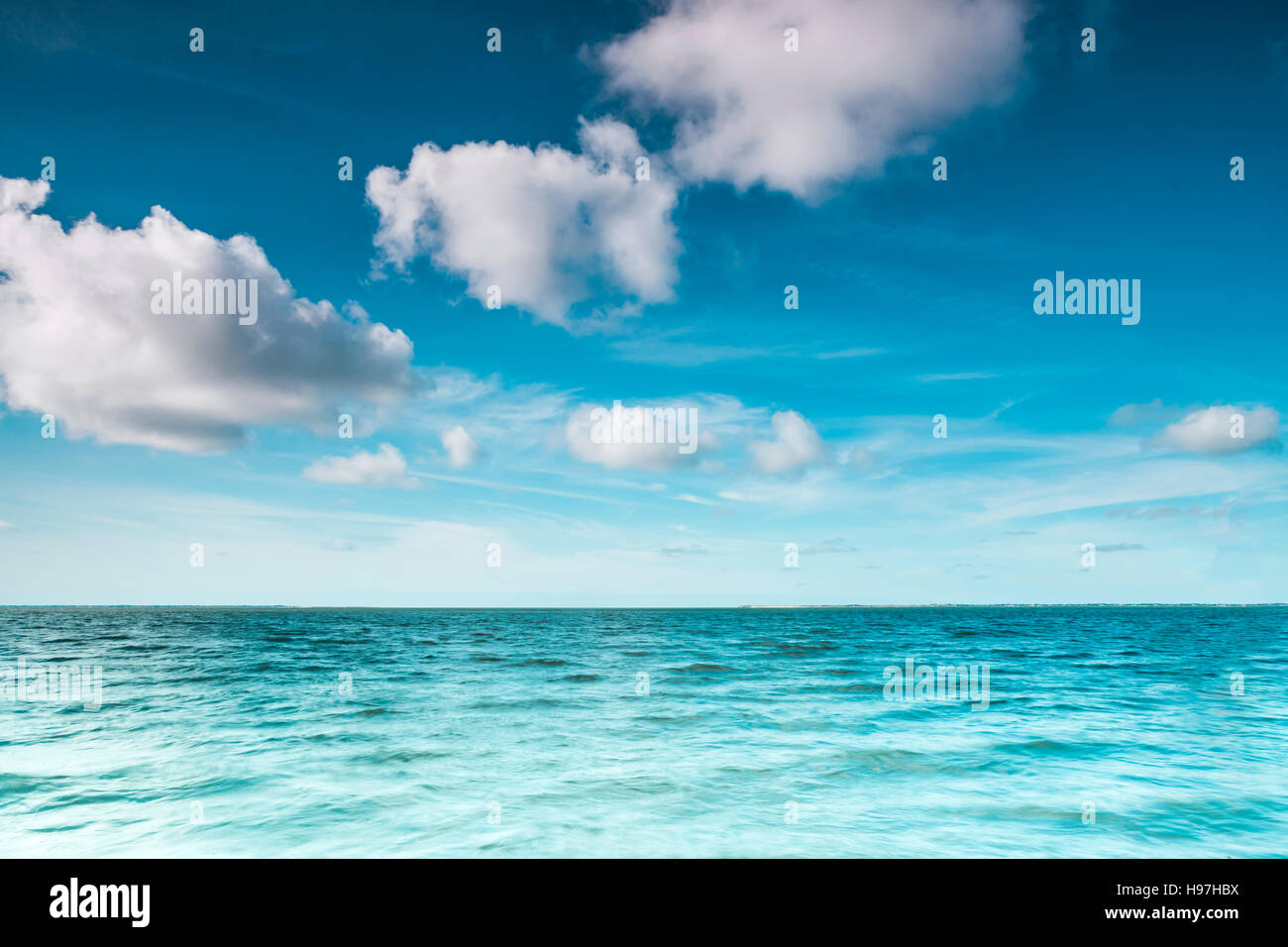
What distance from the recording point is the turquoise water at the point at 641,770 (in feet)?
31.0

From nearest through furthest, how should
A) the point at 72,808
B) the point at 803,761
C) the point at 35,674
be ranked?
the point at 72,808 < the point at 803,761 < the point at 35,674

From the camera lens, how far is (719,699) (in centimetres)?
2109

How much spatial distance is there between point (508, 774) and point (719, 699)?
1030cm

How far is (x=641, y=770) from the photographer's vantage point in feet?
41.6

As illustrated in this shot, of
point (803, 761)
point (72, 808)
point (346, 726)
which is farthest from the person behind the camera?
point (346, 726)

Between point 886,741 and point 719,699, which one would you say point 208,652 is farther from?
point 886,741

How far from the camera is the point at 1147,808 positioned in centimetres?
1056

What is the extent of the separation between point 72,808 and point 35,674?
25.2 m

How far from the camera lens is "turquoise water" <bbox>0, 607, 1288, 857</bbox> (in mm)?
9438

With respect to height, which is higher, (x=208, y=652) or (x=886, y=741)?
(x=886, y=741)

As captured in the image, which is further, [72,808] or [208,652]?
[208,652]

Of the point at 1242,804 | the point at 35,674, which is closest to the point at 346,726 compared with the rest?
the point at 1242,804

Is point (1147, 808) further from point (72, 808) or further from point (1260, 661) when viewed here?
point (1260, 661)
